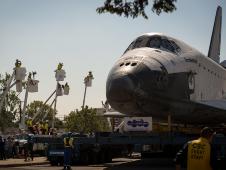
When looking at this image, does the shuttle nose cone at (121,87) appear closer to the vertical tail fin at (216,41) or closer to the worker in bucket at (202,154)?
the worker in bucket at (202,154)

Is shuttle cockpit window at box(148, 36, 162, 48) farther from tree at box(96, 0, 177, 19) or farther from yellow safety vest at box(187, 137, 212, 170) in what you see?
yellow safety vest at box(187, 137, 212, 170)

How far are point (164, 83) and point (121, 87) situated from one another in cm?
189

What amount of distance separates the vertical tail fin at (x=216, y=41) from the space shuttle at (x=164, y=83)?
32.1 feet

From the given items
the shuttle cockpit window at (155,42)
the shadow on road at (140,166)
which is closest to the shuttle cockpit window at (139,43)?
the shuttle cockpit window at (155,42)

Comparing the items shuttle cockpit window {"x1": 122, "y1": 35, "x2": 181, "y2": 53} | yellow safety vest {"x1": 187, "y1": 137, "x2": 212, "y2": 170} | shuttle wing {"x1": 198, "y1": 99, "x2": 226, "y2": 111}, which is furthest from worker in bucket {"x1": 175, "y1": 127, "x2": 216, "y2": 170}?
shuttle wing {"x1": 198, "y1": 99, "x2": 226, "y2": 111}

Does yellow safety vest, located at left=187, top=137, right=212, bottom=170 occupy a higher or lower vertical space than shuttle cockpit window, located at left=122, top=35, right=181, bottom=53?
lower

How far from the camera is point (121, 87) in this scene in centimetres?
1430

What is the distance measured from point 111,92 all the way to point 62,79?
33348mm

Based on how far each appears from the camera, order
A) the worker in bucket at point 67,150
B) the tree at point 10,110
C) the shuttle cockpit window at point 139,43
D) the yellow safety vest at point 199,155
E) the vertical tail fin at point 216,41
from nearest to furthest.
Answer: the yellow safety vest at point 199,155 < the worker in bucket at point 67,150 < the shuttle cockpit window at point 139,43 < the vertical tail fin at point 216,41 < the tree at point 10,110

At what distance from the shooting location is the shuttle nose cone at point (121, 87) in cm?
1427

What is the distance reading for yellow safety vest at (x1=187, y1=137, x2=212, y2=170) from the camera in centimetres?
724

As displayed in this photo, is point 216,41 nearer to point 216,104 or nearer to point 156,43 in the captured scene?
point 216,104

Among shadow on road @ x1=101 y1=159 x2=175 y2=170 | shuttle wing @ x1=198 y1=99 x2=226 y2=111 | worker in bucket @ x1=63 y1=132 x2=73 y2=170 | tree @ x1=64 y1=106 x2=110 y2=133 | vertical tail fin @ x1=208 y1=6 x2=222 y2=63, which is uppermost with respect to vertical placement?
vertical tail fin @ x1=208 y1=6 x2=222 y2=63

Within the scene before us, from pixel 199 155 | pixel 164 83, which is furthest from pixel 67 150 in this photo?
pixel 199 155
